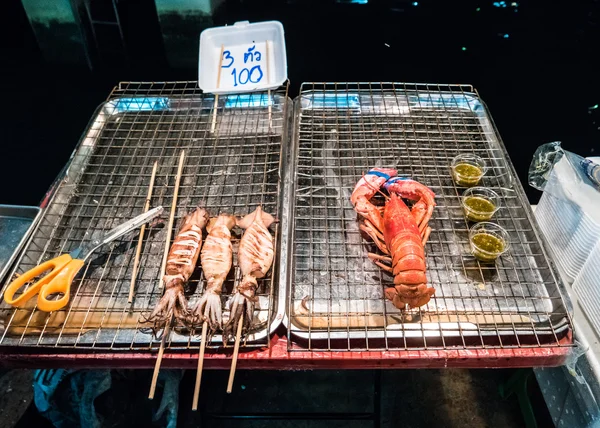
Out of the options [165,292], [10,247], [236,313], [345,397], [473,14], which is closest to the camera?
[236,313]

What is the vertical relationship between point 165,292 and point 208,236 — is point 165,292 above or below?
below

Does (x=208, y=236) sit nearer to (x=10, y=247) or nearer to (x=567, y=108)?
(x=10, y=247)

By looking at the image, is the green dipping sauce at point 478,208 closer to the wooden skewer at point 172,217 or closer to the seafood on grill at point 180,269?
the seafood on grill at point 180,269

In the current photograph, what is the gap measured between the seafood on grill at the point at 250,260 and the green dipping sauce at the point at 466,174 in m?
1.52

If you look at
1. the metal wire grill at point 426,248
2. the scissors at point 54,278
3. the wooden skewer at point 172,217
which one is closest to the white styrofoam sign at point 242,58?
the metal wire grill at point 426,248

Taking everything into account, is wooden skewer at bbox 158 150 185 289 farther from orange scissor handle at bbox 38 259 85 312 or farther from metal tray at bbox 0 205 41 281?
metal tray at bbox 0 205 41 281

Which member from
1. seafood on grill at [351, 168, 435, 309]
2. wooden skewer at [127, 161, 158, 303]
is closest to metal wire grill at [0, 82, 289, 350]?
wooden skewer at [127, 161, 158, 303]

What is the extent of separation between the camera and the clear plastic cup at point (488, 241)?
111 inches

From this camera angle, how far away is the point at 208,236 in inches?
115

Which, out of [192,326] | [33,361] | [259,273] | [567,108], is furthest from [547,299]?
[567,108]

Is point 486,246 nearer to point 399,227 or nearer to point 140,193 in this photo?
point 399,227

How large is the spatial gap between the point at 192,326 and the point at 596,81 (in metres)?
6.55

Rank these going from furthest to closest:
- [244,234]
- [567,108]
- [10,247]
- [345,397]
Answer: [567,108]
[345,397]
[10,247]
[244,234]

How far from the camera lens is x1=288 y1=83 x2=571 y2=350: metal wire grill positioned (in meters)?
2.50
